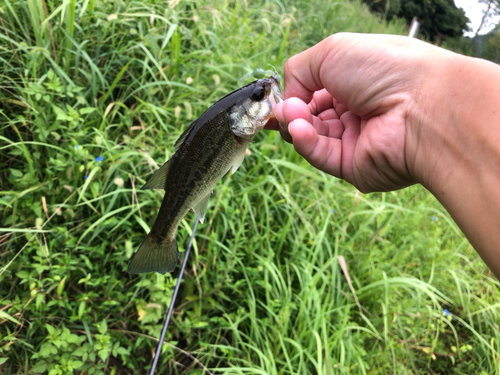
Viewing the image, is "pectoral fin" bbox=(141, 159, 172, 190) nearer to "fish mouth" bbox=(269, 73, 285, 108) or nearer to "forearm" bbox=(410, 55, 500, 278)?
"fish mouth" bbox=(269, 73, 285, 108)

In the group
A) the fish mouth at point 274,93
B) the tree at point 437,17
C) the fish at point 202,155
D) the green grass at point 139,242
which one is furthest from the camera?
the tree at point 437,17

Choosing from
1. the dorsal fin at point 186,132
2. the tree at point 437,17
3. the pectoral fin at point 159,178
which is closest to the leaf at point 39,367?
the pectoral fin at point 159,178

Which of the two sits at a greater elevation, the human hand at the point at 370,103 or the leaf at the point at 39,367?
the human hand at the point at 370,103

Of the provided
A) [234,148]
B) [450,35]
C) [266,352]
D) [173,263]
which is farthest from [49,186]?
[450,35]

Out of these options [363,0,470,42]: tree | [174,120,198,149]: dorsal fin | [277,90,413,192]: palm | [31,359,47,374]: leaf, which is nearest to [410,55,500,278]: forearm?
[277,90,413,192]: palm

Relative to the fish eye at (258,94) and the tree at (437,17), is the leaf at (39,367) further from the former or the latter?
the tree at (437,17)

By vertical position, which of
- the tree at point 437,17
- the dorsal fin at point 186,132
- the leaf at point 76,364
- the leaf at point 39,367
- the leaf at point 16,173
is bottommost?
the leaf at point 39,367

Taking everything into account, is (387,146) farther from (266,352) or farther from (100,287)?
(100,287)

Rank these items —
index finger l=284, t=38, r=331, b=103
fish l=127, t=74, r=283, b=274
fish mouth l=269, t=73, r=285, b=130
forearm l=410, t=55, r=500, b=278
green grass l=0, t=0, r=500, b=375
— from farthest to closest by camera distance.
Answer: green grass l=0, t=0, r=500, b=375 → index finger l=284, t=38, r=331, b=103 → fish mouth l=269, t=73, r=285, b=130 → fish l=127, t=74, r=283, b=274 → forearm l=410, t=55, r=500, b=278
